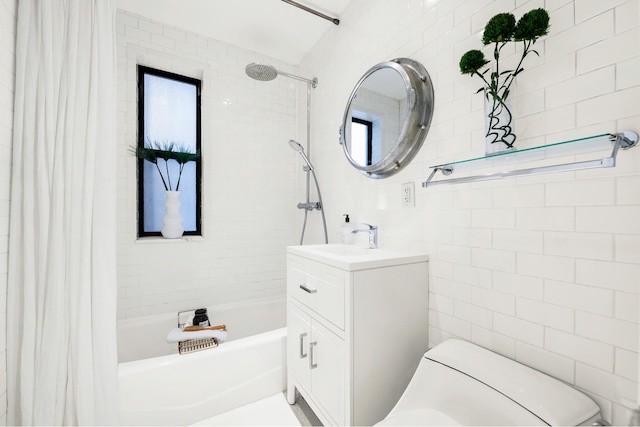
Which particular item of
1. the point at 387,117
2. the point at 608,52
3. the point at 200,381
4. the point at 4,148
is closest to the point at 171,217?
the point at 4,148

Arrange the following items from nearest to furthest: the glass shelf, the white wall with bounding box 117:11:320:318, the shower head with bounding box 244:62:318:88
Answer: the glass shelf
the shower head with bounding box 244:62:318:88
the white wall with bounding box 117:11:320:318

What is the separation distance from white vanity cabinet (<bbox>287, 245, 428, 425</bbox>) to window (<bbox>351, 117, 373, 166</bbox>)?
64 cm

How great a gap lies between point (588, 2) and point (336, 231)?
152 cm

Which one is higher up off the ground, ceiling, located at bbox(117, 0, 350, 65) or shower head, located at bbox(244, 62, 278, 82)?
ceiling, located at bbox(117, 0, 350, 65)

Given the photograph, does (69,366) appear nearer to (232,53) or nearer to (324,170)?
(324,170)

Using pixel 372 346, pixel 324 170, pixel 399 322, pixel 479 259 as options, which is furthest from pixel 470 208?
pixel 324 170

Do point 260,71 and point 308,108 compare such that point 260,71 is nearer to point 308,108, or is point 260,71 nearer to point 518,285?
point 308,108

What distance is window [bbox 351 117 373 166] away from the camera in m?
1.48

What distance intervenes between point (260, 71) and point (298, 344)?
173 centimetres

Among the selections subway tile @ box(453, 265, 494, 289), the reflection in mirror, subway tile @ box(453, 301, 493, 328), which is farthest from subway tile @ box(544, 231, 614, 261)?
the reflection in mirror

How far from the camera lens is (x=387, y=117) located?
1.38 metres

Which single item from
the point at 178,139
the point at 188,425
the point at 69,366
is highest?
the point at 178,139

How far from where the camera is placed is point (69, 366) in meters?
1.05

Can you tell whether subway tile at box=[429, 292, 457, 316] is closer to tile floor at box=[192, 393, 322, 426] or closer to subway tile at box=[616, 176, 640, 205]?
subway tile at box=[616, 176, 640, 205]
